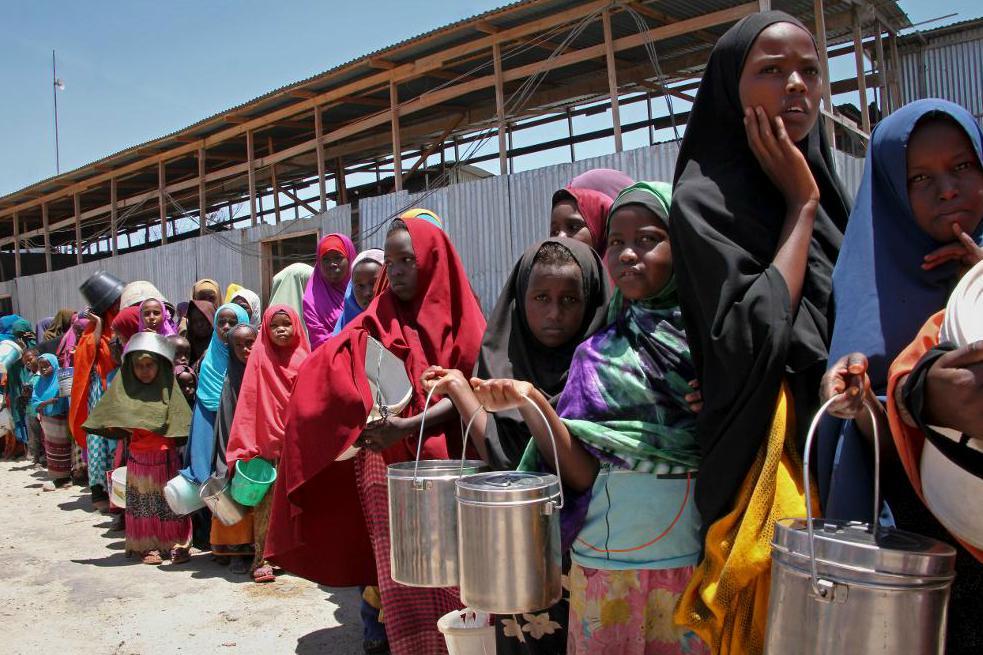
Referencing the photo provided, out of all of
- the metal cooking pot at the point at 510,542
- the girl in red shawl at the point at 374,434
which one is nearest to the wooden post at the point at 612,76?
the girl in red shawl at the point at 374,434

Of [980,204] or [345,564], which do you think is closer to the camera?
[980,204]

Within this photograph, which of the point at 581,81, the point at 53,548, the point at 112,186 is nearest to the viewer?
the point at 53,548

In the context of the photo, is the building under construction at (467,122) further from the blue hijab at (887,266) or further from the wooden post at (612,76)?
the blue hijab at (887,266)

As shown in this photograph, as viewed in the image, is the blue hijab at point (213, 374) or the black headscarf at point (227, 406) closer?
the black headscarf at point (227, 406)

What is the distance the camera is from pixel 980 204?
1.40 m

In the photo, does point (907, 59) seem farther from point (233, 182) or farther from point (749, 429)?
point (233, 182)

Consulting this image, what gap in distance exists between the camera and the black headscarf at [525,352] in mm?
2146

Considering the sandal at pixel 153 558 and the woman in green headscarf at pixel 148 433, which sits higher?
the woman in green headscarf at pixel 148 433

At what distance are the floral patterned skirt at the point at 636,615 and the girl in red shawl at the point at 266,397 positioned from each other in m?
3.05

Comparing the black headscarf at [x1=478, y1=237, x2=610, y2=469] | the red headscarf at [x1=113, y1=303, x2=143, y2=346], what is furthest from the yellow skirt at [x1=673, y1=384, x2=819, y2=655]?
the red headscarf at [x1=113, y1=303, x2=143, y2=346]

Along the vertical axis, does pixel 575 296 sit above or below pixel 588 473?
above

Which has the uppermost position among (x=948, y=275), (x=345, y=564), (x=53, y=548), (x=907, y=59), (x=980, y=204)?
(x=907, y=59)

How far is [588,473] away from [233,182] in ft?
43.8

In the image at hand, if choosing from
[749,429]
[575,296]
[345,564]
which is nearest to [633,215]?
[575,296]
